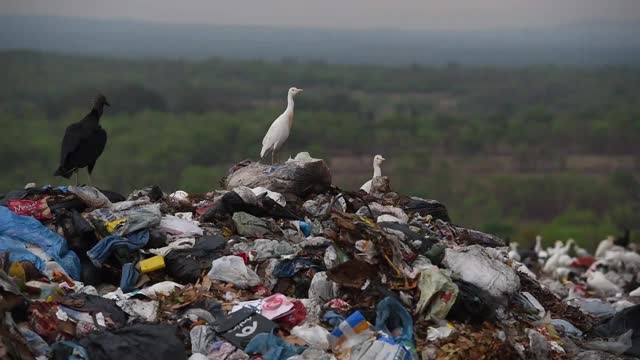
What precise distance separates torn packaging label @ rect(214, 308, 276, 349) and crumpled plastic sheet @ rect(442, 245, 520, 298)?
1294mm

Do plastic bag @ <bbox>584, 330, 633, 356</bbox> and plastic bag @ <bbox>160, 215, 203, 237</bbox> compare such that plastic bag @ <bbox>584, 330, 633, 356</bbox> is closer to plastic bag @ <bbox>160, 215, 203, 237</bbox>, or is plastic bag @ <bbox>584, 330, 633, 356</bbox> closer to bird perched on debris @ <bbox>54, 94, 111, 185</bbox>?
plastic bag @ <bbox>160, 215, 203, 237</bbox>

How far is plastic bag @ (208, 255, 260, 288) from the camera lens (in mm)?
6465

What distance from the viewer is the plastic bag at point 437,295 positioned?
6.16 m

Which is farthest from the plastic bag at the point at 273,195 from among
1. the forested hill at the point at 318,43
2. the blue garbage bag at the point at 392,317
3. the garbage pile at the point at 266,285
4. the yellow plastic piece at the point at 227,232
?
the forested hill at the point at 318,43

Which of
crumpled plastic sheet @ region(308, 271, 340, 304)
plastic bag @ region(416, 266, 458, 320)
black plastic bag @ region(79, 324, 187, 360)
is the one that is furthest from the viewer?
crumpled plastic sheet @ region(308, 271, 340, 304)

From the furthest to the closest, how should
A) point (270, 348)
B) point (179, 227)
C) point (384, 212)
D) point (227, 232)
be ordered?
point (384, 212), point (227, 232), point (179, 227), point (270, 348)

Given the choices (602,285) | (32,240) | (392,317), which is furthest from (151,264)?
(602,285)

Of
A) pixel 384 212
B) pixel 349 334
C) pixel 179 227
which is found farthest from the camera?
pixel 384 212

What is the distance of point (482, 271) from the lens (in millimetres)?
6543

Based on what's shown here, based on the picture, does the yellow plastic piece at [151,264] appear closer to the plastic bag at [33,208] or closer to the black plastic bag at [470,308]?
the plastic bag at [33,208]

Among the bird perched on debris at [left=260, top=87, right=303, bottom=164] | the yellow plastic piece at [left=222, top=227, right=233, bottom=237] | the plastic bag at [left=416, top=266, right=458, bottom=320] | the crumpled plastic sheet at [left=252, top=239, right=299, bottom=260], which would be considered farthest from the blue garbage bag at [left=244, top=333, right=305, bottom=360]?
the bird perched on debris at [left=260, top=87, right=303, bottom=164]

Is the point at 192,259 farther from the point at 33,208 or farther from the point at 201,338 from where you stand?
the point at 33,208

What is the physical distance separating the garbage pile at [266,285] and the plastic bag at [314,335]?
0.03ft

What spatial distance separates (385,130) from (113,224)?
192 ft
